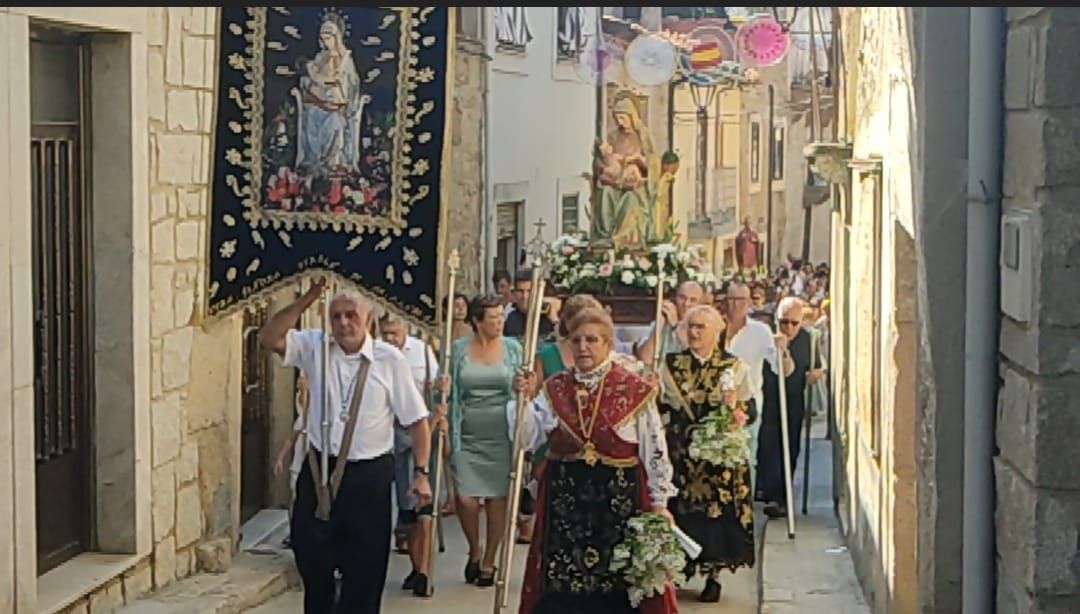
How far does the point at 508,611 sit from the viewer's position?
1012 cm

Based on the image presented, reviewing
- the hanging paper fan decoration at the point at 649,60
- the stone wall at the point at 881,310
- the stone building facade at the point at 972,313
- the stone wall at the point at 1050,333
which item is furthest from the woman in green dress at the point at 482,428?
the hanging paper fan decoration at the point at 649,60

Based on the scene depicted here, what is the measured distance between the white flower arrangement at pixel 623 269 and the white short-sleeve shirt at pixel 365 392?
5.12 metres

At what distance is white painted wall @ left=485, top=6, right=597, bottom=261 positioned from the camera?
1923cm

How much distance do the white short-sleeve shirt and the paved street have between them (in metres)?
1.85

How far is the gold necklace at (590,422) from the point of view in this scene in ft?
26.4

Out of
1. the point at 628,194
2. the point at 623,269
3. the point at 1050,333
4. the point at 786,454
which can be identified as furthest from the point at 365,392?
the point at 628,194

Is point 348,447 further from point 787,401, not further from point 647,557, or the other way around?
point 787,401

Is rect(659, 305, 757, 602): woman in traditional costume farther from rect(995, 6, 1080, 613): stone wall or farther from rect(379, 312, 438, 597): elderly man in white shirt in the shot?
rect(995, 6, 1080, 613): stone wall

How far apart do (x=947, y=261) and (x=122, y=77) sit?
13.9 feet

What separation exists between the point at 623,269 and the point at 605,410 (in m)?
5.97

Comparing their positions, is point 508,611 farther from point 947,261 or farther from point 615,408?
point 947,261

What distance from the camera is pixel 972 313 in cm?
508

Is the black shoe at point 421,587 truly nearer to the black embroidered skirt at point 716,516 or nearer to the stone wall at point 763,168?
the black embroidered skirt at point 716,516

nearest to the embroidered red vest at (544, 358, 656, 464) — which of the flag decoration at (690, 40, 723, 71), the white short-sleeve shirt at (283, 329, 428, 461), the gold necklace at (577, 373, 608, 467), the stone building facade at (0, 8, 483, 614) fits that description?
the gold necklace at (577, 373, 608, 467)
